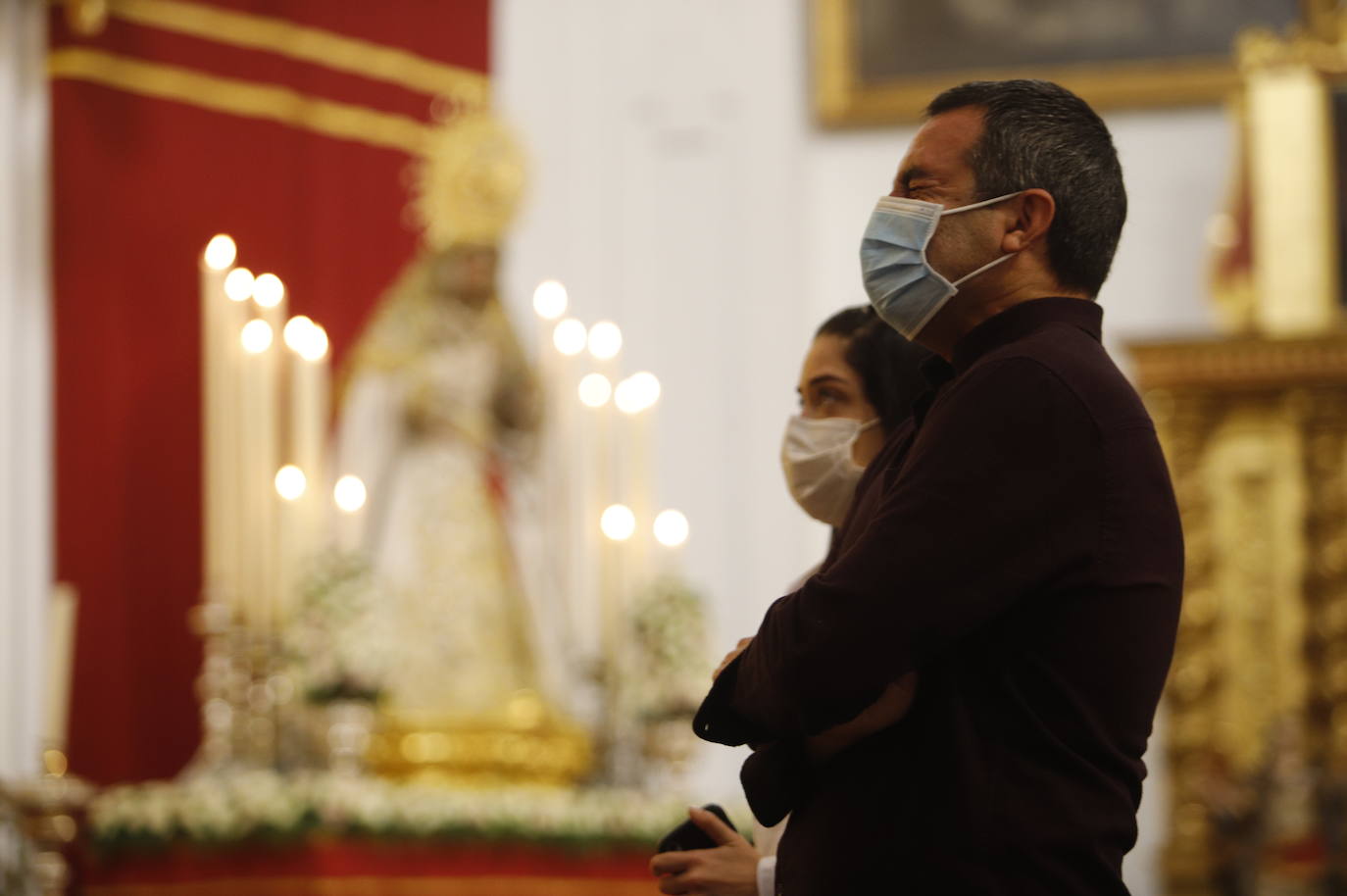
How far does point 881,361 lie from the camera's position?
2592 mm

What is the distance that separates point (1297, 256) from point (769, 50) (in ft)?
7.92

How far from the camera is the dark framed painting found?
8.10 meters

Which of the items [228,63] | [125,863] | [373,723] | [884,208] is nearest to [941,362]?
[884,208]

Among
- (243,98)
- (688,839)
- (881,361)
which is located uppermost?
(243,98)

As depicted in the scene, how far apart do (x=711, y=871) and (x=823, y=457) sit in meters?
0.63

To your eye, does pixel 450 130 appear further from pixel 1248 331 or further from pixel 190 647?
pixel 1248 331

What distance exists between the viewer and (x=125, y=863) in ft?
18.8

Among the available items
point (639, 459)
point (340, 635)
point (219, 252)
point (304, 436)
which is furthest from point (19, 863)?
point (639, 459)

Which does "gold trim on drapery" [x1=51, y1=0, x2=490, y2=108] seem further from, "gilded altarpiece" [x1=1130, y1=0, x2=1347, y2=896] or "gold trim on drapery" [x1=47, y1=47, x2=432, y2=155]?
"gilded altarpiece" [x1=1130, y1=0, x2=1347, y2=896]

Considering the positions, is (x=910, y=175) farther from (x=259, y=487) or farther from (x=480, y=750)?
(x=480, y=750)

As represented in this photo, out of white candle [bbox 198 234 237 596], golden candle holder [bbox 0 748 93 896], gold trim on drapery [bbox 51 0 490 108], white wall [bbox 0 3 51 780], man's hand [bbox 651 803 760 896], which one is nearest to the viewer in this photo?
man's hand [bbox 651 803 760 896]

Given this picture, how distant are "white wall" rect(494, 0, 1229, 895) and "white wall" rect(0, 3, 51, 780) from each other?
195 cm

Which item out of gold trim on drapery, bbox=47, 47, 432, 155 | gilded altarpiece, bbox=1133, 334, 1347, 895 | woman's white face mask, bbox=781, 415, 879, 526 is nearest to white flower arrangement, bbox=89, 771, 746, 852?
gilded altarpiece, bbox=1133, 334, 1347, 895

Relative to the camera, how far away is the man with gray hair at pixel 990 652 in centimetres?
179
